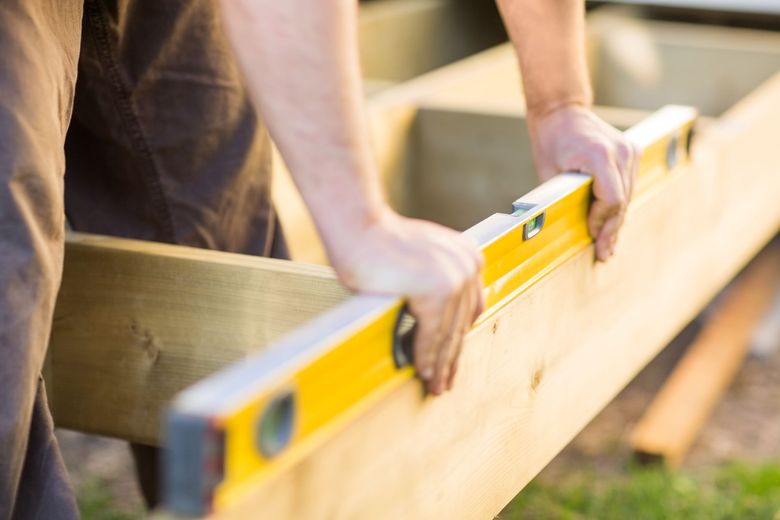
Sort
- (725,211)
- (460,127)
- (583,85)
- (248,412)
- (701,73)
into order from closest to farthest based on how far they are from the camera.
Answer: (248,412) → (583,85) → (725,211) → (460,127) → (701,73)

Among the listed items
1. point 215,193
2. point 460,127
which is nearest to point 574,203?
point 215,193

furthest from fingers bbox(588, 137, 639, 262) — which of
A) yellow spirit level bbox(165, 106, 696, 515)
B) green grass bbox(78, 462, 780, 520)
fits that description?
green grass bbox(78, 462, 780, 520)

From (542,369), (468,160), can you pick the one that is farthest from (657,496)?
(542,369)

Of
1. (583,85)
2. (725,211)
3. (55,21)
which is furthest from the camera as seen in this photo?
(725,211)

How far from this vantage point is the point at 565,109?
1.16m

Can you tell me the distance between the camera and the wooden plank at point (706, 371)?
76.8 inches

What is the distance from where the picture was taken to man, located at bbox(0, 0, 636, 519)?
2.47 ft

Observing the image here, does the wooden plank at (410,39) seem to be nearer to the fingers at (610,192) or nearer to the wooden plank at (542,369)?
the wooden plank at (542,369)

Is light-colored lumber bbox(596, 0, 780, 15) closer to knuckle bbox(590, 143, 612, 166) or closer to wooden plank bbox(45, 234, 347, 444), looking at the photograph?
knuckle bbox(590, 143, 612, 166)

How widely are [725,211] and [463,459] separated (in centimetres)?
84

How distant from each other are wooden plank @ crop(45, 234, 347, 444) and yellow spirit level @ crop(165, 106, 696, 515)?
0.18 m

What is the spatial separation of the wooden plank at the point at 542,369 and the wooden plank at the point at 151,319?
17 cm

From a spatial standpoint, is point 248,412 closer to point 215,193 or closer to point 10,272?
point 10,272

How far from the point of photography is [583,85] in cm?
116
